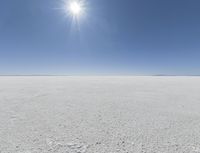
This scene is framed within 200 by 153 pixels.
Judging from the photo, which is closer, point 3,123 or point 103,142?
point 103,142

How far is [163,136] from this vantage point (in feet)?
8.43

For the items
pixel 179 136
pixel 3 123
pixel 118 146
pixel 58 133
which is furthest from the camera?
pixel 3 123

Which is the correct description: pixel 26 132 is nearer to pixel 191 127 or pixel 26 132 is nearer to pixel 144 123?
pixel 144 123

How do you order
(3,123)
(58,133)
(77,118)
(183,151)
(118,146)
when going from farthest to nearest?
A: (77,118) → (3,123) → (58,133) → (118,146) → (183,151)

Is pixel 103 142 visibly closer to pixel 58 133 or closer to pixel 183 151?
pixel 58 133

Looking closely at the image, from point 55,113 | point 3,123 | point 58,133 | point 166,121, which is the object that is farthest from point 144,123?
point 3,123

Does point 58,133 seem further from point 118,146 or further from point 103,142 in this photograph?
point 118,146

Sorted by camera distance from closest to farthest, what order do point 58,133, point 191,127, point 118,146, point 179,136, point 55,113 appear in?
point 118,146
point 179,136
point 58,133
point 191,127
point 55,113

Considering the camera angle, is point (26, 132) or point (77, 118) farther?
point (77, 118)

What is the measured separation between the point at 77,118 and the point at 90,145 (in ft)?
4.50

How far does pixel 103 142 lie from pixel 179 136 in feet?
4.83

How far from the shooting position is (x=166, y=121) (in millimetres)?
3344

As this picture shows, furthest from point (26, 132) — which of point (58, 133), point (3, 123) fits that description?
point (3, 123)

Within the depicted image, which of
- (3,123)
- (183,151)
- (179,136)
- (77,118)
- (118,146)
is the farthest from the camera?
(77,118)
